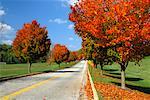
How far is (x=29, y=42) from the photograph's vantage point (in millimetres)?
50062

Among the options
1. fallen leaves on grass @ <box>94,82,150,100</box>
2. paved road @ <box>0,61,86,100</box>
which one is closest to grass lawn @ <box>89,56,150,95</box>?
paved road @ <box>0,61,86,100</box>

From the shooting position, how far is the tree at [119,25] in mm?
20578

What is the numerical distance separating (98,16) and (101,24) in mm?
550

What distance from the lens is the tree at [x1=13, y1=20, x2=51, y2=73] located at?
50.1m

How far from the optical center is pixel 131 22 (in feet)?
67.8

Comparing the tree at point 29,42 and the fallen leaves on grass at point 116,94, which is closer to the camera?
the fallen leaves on grass at point 116,94

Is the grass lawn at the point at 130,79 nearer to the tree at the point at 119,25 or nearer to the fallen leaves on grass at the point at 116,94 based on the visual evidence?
the fallen leaves on grass at the point at 116,94

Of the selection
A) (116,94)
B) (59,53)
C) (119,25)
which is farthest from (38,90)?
(59,53)

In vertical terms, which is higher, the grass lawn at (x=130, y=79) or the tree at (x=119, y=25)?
the tree at (x=119, y=25)

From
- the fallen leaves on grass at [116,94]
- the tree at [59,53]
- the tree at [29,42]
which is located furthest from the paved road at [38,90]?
the tree at [59,53]

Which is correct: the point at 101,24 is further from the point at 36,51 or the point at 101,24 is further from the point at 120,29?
the point at 36,51

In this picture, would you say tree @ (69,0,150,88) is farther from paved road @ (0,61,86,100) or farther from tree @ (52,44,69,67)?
tree @ (52,44,69,67)

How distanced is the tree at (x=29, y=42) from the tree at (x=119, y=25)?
91.9 feet

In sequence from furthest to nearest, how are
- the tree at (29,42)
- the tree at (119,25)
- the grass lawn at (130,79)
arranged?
1. the tree at (29,42)
2. the grass lawn at (130,79)
3. the tree at (119,25)
